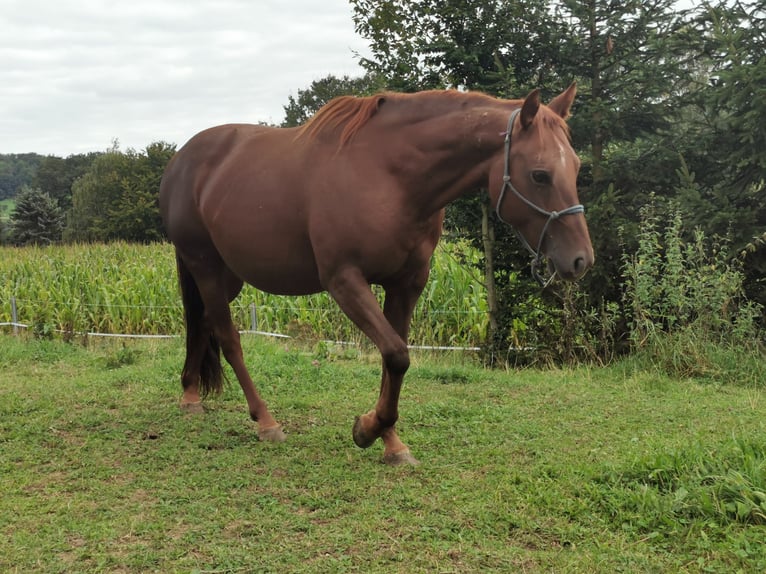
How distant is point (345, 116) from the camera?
12.6 feet

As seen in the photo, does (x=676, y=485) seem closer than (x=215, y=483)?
Yes

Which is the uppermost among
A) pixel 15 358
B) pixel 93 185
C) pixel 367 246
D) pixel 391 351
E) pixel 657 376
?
pixel 93 185

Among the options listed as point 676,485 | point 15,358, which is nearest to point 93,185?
point 15,358

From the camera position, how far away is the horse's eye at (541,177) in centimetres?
310

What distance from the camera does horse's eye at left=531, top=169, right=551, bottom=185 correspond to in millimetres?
3104

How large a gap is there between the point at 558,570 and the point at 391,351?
1.39 metres

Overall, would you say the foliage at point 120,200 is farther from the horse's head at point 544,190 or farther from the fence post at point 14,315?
the horse's head at point 544,190

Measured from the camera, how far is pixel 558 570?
98.3 inches

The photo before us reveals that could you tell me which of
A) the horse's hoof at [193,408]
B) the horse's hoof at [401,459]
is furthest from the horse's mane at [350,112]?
the horse's hoof at [193,408]

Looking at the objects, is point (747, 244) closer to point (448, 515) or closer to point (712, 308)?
point (712, 308)

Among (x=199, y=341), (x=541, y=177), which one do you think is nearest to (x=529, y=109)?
(x=541, y=177)

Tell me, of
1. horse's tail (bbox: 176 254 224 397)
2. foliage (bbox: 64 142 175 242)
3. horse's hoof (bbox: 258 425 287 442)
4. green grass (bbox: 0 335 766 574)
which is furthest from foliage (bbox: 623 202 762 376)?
foliage (bbox: 64 142 175 242)

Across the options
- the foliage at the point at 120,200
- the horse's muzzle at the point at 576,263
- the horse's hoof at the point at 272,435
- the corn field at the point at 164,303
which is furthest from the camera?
the foliage at the point at 120,200

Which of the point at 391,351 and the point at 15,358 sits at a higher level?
the point at 391,351
